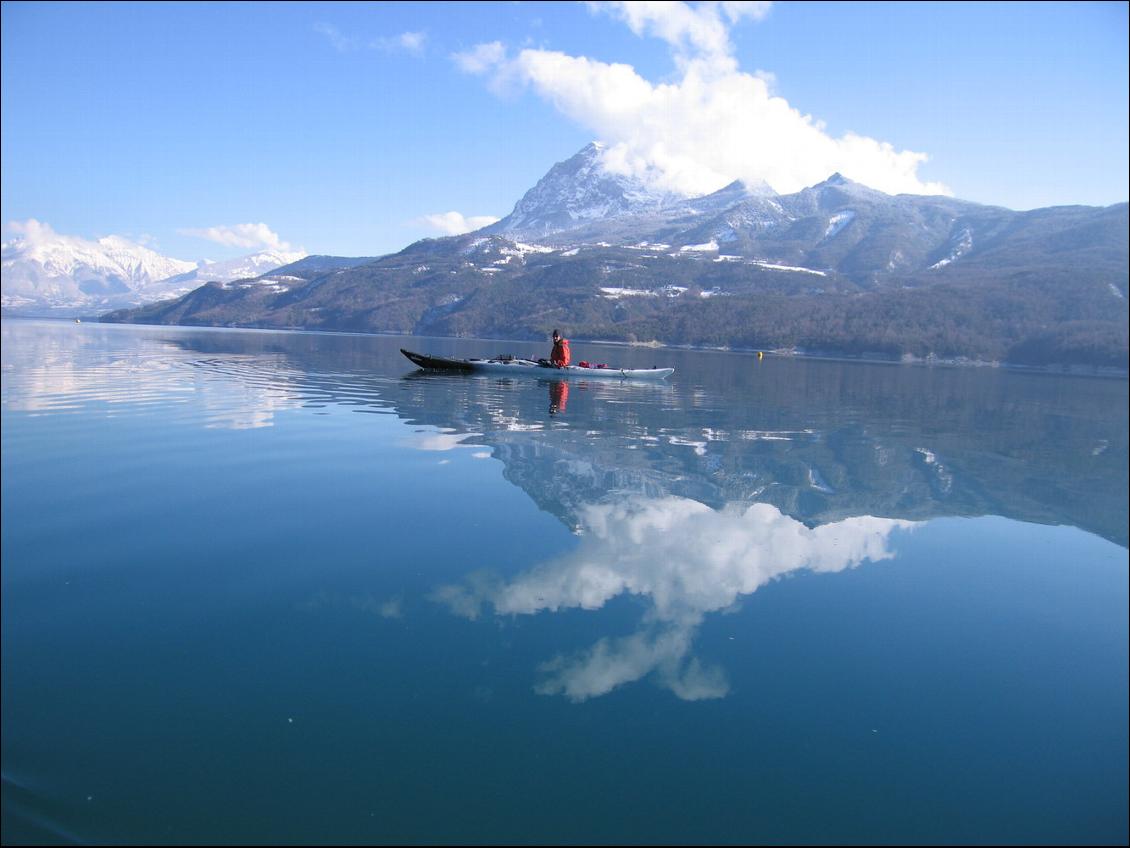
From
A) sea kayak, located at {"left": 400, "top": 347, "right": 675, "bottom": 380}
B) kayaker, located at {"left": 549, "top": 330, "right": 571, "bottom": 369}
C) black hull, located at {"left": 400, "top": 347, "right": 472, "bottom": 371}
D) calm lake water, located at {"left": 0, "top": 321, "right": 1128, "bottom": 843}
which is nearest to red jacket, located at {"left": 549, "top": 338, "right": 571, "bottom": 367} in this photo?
kayaker, located at {"left": 549, "top": 330, "right": 571, "bottom": 369}

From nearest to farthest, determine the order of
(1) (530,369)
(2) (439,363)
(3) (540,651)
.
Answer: (3) (540,651) → (1) (530,369) → (2) (439,363)

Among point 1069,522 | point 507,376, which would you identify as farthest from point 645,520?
point 507,376

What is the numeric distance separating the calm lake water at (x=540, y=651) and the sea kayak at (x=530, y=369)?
3136cm

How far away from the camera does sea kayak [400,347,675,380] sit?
170ft

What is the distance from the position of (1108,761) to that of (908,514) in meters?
10.7

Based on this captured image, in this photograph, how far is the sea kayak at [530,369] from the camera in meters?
51.8

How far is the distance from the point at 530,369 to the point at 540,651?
44231 millimetres

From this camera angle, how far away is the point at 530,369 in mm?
52250

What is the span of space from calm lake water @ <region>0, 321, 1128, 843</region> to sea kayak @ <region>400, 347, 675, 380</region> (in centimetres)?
3136

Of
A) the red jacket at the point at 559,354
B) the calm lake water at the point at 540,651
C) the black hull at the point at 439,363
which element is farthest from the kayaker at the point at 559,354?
the calm lake water at the point at 540,651

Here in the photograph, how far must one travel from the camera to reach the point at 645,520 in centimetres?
1501

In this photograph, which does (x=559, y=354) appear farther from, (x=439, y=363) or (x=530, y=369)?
(x=439, y=363)

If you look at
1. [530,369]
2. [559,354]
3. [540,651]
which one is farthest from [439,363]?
[540,651]

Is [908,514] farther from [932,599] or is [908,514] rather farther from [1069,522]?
[932,599]
